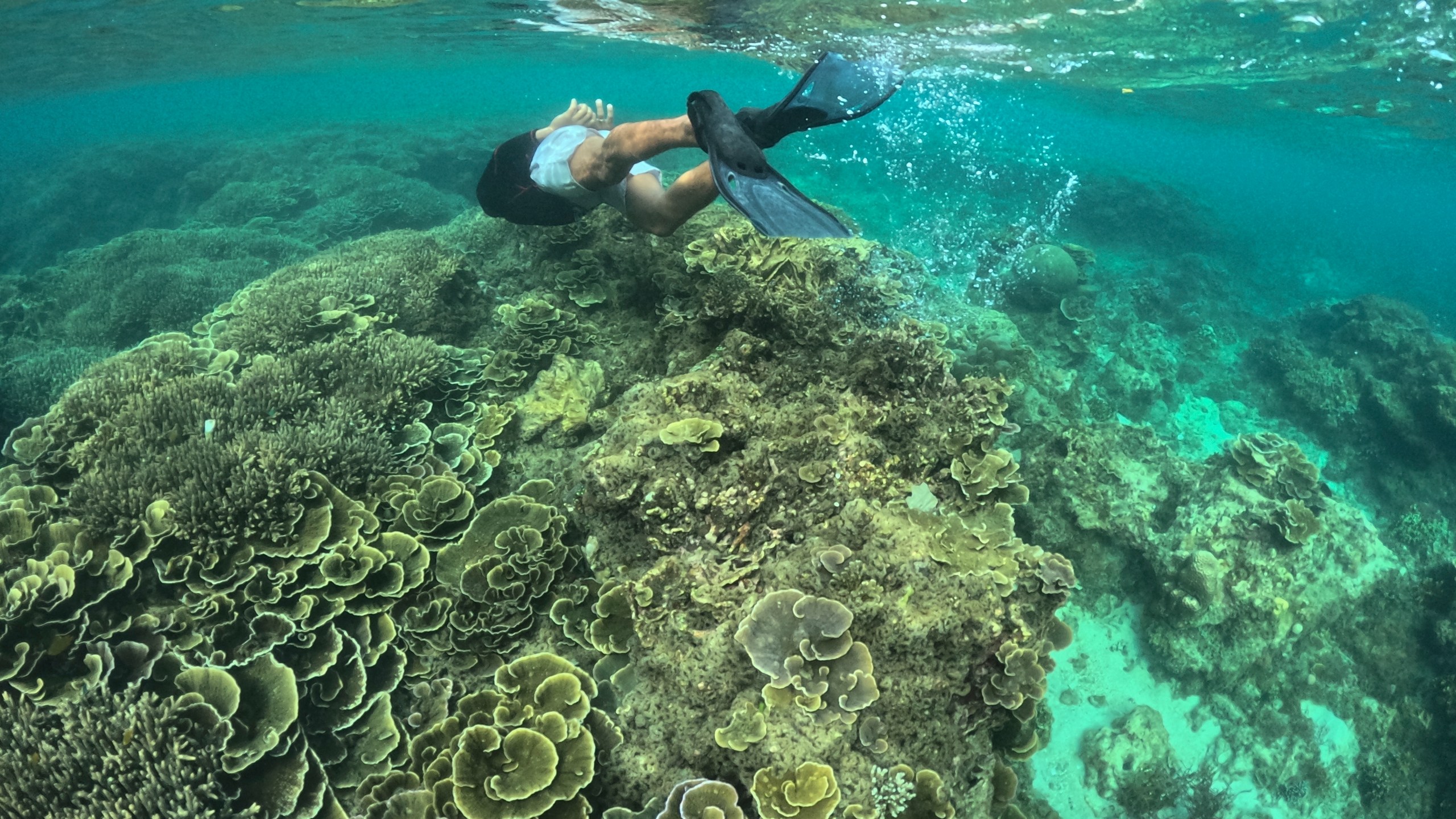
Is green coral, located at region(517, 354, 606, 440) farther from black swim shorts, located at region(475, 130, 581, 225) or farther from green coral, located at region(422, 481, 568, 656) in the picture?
black swim shorts, located at region(475, 130, 581, 225)

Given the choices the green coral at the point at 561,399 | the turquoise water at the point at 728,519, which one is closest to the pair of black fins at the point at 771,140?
the turquoise water at the point at 728,519

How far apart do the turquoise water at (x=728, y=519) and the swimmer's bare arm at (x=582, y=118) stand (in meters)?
1.43

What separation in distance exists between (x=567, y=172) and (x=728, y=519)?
5106 millimetres

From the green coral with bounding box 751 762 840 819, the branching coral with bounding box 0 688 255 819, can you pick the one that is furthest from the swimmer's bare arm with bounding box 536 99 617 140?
the green coral with bounding box 751 762 840 819

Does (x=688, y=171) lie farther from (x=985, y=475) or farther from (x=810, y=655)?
(x=810, y=655)

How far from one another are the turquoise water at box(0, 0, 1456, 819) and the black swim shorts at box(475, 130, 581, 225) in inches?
23.0

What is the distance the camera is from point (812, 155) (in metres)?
36.6

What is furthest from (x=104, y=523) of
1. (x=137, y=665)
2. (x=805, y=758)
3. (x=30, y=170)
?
(x=30, y=170)

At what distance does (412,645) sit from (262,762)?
100cm

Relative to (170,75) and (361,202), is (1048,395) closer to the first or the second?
(361,202)

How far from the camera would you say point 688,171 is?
21.1ft

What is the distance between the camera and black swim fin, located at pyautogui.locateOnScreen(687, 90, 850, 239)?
4.73m

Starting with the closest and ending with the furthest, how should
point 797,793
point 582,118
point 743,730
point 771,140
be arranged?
1. point 797,793
2. point 743,730
3. point 771,140
4. point 582,118

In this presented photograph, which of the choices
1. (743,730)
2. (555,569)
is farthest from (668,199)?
(743,730)
